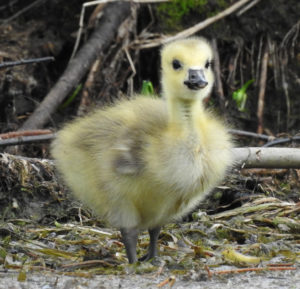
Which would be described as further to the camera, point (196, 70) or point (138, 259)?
point (138, 259)

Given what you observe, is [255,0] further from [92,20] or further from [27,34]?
[27,34]

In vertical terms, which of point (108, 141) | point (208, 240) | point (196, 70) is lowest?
point (208, 240)

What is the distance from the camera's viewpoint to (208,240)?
3805 millimetres

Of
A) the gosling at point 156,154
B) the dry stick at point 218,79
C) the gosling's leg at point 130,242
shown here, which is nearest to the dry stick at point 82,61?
the dry stick at point 218,79

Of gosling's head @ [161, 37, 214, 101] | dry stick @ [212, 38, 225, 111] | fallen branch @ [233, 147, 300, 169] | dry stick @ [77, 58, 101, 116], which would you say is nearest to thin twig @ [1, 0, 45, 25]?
dry stick @ [77, 58, 101, 116]

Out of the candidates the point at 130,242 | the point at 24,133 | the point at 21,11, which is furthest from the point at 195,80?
the point at 21,11

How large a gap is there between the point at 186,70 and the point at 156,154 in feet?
1.37

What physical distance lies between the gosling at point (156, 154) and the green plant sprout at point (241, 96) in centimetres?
265

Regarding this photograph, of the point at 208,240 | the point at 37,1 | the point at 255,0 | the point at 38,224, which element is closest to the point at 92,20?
the point at 37,1

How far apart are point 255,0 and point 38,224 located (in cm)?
311

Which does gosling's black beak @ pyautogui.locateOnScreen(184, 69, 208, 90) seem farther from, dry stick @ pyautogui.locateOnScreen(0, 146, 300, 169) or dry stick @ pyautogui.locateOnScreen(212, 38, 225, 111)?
dry stick @ pyautogui.locateOnScreen(212, 38, 225, 111)

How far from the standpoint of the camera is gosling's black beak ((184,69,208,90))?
10.4ft

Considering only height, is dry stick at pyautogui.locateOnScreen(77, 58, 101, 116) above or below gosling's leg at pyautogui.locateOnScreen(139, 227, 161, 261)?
above

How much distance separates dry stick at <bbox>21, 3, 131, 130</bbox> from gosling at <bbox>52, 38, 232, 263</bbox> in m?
2.21
